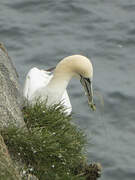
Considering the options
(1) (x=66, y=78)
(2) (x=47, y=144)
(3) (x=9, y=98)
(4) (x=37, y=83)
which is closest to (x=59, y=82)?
(1) (x=66, y=78)

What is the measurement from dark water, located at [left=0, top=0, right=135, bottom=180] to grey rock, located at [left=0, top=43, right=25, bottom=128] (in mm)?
3998

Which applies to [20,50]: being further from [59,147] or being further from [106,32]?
[59,147]

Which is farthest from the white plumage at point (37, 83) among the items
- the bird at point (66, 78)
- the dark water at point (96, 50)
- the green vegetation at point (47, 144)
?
the green vegetation at point (47, 144)

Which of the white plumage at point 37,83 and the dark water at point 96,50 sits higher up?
the white plumage at point 37,83

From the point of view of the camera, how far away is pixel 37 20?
51.4ft

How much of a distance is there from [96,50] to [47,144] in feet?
27.6

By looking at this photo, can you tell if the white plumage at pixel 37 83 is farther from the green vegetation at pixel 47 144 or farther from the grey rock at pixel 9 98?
the green vegetation at pixel 47 144

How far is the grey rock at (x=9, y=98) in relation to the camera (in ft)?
20.8

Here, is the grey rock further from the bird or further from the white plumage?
the white plumage

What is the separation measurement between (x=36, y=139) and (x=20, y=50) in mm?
8184

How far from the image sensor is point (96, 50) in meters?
14.6

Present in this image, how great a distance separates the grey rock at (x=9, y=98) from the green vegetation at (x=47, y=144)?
0.13m

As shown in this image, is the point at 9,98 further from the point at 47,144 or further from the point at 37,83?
the point at 37,83

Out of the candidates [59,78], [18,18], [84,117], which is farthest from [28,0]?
[59,78]
